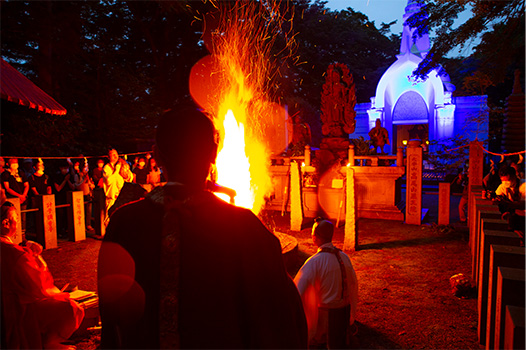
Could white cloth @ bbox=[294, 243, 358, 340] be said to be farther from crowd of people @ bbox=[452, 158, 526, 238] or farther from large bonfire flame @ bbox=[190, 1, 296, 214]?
large bonfire flame @ bbox=[190, 1, 296, 214]

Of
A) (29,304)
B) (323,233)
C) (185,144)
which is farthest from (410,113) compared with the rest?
(185,144)

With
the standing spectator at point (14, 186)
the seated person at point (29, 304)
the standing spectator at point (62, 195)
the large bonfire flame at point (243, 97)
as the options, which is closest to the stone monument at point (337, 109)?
the large bonfire flame at point (243, 97)

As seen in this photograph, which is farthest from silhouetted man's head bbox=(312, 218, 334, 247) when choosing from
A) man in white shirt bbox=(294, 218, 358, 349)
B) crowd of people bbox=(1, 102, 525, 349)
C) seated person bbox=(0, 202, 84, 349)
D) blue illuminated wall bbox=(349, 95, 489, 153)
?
blue illuminated wall bbox=(349, 95, 489, 153)

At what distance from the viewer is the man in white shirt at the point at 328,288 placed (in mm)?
3777

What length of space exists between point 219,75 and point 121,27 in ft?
21.7

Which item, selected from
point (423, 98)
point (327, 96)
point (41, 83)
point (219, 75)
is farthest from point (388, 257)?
point (423, 98)

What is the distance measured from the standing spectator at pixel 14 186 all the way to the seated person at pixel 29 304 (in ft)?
20.7

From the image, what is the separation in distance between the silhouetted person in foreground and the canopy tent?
4.44m

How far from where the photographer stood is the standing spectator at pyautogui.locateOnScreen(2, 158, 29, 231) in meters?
8.94

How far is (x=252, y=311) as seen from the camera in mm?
1588

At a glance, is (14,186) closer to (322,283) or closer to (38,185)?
(38,185)

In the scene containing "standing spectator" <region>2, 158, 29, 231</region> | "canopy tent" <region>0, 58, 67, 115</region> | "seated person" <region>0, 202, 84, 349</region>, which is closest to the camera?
"seated person" <region>0, 202, 84, 349</region>

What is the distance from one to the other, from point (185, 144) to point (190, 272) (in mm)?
606

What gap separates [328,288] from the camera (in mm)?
3771
